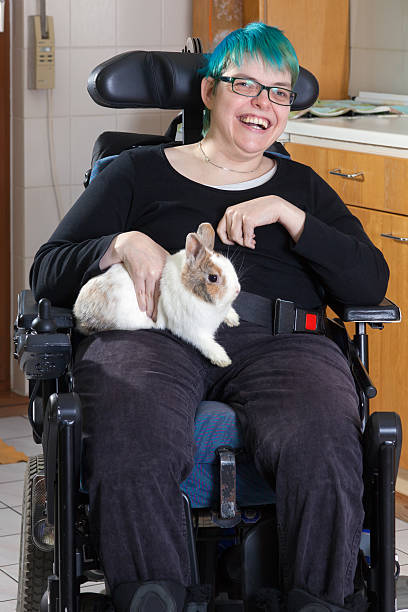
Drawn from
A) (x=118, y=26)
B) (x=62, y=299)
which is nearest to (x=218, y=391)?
(x=62, y=299)

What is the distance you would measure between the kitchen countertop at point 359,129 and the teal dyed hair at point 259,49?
0.85m

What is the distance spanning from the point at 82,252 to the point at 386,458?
0.70 metres

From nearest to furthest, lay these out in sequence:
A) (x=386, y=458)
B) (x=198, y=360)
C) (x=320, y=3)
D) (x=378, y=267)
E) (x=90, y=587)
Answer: (x=386, y=458) < (x=198, y=360) < (x=378, y=267) < (x=90, y=587) < (x=320, y=3)

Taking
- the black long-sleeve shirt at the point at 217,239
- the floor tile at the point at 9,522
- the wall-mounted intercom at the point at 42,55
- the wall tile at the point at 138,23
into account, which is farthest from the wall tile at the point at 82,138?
the black long-sleeve shirt at the point at 217,239

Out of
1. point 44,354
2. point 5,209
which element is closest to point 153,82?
point 44,354

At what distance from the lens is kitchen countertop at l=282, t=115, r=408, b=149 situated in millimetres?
2807

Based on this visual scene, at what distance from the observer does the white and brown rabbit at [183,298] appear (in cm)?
175

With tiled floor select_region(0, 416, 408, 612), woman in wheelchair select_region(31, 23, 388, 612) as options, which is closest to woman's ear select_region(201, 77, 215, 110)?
woman in wheelchair select_region(31, 23, 388, 612)

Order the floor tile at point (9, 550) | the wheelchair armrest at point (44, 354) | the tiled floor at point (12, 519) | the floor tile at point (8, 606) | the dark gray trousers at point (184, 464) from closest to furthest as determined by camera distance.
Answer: the dark gray trousers at point (184, 464) < the wheelchair armrest at point (44, 354) < the floor tile at point (8, 606) < the tiled floor at point (12, 519) < the floor tile at point (9, 550)

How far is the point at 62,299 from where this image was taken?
1920mm

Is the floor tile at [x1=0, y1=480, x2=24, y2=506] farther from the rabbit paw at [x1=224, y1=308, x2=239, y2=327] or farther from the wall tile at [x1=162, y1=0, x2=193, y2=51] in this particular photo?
the wall tile at [x1=162, y1=0, x2=193, y2=51]

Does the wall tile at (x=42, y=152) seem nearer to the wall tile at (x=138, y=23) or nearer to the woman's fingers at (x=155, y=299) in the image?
the wall tile at (x=138, y=23)

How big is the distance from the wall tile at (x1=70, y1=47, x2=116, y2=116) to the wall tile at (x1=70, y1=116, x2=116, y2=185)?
0.12 ft

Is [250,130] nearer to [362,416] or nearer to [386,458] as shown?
[362,416]
